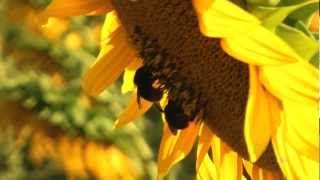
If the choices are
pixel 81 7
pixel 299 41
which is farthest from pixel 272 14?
pixel 81 7

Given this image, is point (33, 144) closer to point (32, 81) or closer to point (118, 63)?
point (32, 81)

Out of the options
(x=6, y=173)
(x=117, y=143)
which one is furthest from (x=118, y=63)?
(x=6, y=173)

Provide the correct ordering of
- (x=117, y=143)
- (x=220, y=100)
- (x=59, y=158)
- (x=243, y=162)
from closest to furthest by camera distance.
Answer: (x=220, y=100), (x=243, y=162), (x=117, y=143), (x=59, y=158)

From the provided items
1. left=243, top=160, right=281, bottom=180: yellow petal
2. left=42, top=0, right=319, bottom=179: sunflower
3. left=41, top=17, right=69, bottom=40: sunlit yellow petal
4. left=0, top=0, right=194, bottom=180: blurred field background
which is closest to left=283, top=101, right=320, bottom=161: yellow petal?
left=42, top=0, right=319, bottom=179: sunflower

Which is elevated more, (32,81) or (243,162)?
(243,162)

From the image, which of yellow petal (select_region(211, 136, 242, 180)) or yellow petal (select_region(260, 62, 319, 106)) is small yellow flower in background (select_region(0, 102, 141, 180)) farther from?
yellow petal (select_region(260, 62, 319, 106))

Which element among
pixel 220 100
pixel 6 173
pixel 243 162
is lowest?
pixel 6 173

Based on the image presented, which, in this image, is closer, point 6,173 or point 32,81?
point 32,81
